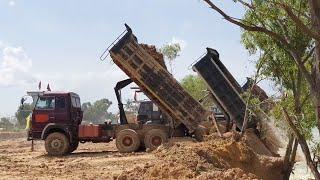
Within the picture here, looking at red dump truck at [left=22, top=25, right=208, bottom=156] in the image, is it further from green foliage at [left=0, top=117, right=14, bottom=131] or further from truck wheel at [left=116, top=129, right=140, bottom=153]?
green foliage at [left=0, top=117, right=14, bottom=131]

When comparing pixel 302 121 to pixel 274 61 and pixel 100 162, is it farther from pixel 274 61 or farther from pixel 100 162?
pixel 100 162

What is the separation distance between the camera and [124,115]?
A: 22422 mm

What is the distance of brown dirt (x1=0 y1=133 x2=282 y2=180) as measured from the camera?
1230cm

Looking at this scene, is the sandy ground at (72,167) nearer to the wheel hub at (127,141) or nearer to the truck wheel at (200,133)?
the wheel hub at (127,141)

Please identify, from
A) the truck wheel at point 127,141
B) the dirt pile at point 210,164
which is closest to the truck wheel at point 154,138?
the truck wheel at point 127,141

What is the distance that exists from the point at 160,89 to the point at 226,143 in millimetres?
4076

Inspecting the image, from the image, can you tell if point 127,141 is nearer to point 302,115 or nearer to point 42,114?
point 42,114

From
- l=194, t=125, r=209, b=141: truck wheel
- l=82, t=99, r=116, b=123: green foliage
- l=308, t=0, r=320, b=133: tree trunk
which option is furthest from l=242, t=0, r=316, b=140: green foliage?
l=82, t=99, r=116, b=123: green foliage

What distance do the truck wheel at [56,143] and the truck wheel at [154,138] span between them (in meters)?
3.23

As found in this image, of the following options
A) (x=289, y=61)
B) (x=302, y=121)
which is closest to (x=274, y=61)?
(x=289, y=61)

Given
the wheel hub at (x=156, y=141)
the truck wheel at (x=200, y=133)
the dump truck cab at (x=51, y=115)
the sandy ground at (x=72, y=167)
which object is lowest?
the sandy ground at (x=72, y=167)

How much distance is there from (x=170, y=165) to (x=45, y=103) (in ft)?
33.1

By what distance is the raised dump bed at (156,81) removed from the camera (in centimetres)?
2055

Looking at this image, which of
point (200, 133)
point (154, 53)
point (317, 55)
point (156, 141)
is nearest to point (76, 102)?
point (156, 141)
